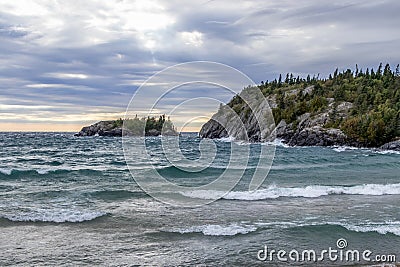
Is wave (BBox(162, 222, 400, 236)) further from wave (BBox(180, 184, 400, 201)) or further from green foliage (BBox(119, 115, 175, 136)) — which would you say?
wave (BBox(180, 184, 400, 201))

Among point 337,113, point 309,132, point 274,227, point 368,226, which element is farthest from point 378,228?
point 337,113

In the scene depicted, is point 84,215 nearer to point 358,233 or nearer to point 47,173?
point 358,233

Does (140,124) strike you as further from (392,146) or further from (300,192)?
(392,146)

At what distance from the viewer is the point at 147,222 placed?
1641 cm

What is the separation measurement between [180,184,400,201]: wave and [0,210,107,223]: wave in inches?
284

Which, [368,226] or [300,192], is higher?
[300,192]

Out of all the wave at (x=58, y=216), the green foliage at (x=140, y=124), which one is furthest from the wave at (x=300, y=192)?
the wave at (x=58, y=216)

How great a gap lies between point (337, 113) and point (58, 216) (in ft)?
294

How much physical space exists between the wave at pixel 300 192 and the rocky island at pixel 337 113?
99.9 feet

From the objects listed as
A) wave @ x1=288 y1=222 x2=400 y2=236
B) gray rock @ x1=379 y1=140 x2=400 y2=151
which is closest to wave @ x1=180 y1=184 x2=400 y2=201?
wave @ x1=288 y1=222 x2=400 y2=236

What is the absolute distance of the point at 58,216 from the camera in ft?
57.0

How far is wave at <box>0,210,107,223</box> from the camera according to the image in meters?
16.7

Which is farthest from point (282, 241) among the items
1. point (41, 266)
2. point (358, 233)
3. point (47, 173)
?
point (47, 173)

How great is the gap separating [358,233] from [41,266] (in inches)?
421
